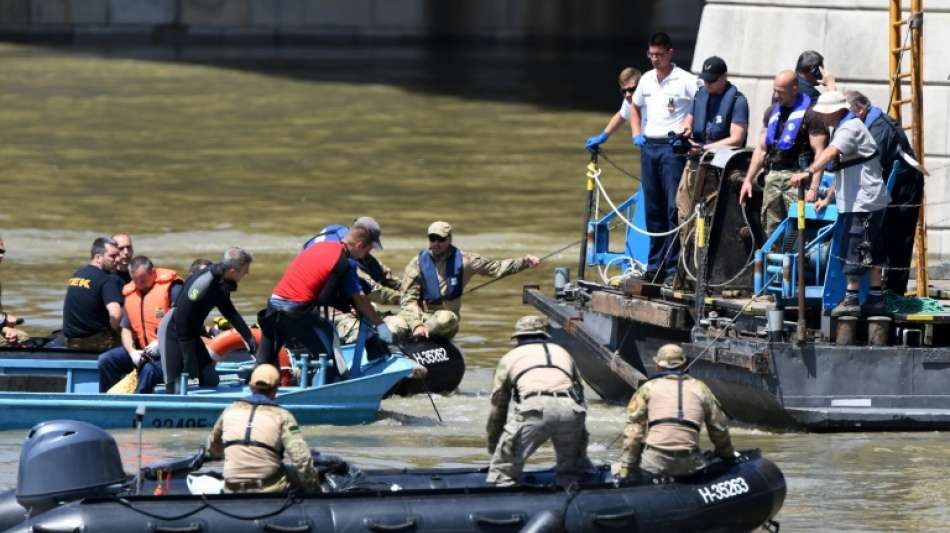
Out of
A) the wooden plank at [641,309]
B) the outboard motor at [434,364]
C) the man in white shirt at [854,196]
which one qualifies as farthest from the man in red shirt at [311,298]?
the man in white shirt at [854,196]

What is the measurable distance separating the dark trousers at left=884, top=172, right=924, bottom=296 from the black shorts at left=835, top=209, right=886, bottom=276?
6.4 inches

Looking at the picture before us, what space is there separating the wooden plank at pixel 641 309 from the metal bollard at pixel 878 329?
1.54 m

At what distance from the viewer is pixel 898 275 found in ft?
54.7

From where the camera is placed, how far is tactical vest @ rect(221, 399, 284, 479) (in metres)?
12.0

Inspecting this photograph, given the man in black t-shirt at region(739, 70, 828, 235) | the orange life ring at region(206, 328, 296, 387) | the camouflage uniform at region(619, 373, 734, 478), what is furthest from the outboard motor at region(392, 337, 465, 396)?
the camouflage uniform at region(619, 373, 734, 478)

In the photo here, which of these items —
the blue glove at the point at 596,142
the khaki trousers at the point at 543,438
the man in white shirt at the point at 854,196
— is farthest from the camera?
the blue glove at the point at 596,142

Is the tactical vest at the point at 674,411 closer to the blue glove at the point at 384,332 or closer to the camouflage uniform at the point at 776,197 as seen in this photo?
the camouflage uniform at the point at 776,197

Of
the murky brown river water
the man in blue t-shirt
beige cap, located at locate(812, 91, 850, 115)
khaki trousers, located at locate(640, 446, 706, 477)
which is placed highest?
beige cap, located at locate(812, 91, 850, 115)

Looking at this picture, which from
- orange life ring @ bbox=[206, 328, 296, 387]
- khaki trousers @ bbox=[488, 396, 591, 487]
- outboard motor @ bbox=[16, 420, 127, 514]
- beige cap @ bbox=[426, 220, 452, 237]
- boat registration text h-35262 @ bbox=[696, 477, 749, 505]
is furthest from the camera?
beige cap @ bbox=[426, 220, 452, 237]

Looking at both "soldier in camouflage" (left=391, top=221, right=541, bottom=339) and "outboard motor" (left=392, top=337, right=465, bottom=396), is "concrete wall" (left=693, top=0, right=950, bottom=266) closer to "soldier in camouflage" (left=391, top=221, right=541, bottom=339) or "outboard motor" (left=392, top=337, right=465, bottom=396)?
"soldier in camouflage" (left=391, top=221, right=541, bottom=339)

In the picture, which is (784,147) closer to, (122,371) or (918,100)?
(918,100)

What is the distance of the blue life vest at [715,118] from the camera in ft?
56.1

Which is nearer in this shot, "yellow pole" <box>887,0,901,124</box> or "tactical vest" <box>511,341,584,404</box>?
"tactical vest" <box>511,341,584,404</box>

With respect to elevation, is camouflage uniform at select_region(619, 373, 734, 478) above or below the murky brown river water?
above
